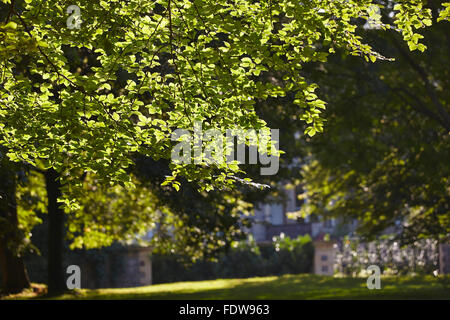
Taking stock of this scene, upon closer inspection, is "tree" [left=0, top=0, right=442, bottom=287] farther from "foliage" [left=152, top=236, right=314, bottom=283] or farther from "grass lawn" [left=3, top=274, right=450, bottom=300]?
"foliage" [left=152, top=236, right=314, bottom=283]

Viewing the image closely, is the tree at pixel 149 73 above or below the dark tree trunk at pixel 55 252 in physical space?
above

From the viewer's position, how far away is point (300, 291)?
1864cm

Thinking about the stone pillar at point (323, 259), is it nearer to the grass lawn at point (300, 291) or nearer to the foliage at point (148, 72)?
the grass lawn at point (300, 291)

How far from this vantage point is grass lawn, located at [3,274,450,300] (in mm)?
15805

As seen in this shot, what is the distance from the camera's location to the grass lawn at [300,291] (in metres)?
15.8

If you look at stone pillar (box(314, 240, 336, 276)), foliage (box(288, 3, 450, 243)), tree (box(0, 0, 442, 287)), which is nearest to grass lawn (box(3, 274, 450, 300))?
foliage (box(288, 3, 450, 243))

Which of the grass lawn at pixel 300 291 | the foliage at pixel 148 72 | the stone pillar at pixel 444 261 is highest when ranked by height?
the foliage at pixel 148 72

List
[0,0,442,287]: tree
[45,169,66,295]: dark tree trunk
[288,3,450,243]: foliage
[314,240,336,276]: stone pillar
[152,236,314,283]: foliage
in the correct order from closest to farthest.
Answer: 1. [0,0,442,287]: tree
2. [288,3,450,243]: foliage
3. [45,169,66,295]: dark tree trunk
4. [314,240,336,276]: stone pillar
5. [152,236,314,283]: foliage

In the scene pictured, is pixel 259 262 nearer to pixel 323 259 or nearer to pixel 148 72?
pixel 323 259

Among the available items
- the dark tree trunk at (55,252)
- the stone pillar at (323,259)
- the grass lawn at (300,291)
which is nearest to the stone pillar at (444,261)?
the grass lawn at (300,291)

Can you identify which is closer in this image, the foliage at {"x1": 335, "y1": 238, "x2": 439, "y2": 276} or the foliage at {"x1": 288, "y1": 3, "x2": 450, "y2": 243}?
the foliage at {"x1": 288, "y1": 3, "x2": 450, "y2": 243}

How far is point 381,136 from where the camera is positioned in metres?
21.0

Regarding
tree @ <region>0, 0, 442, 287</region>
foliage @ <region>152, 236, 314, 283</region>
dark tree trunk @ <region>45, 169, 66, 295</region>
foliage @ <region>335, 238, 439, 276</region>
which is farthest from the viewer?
foliage @ <region>152, 236, 314, 283</region>

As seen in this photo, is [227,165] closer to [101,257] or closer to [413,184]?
[413,184]
